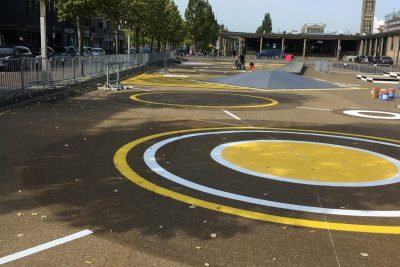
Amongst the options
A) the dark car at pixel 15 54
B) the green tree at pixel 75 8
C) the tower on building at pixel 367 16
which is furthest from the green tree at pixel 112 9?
the tower on building at pixel 367 16

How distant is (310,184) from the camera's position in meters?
7.00

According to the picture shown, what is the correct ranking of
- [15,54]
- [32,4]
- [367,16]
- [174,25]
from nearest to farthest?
[15,54] < [32,4] < [174,25] < [367,16]

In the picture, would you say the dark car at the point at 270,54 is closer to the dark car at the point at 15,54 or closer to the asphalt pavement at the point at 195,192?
the dark car at the point at 15,54

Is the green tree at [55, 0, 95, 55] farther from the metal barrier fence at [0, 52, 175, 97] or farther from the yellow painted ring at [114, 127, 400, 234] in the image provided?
the yellow painted ring at [114, 127, 400, 234]

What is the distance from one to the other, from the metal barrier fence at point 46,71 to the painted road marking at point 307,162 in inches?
374

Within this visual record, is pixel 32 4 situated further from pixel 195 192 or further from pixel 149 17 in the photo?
pixel 195 192

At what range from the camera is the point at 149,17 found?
52375 millimetres

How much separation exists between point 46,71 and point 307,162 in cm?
1350

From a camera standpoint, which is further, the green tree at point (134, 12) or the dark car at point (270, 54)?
the dark car at point (270, 54)

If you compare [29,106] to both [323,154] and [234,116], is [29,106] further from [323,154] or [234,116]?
[323,154]

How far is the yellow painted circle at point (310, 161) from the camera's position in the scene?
7535 millimetres

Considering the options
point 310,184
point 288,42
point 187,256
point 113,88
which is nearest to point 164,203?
point 187,256

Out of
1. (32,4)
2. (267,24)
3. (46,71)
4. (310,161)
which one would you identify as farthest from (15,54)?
(267,24)

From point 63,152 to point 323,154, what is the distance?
5005 millimetres
